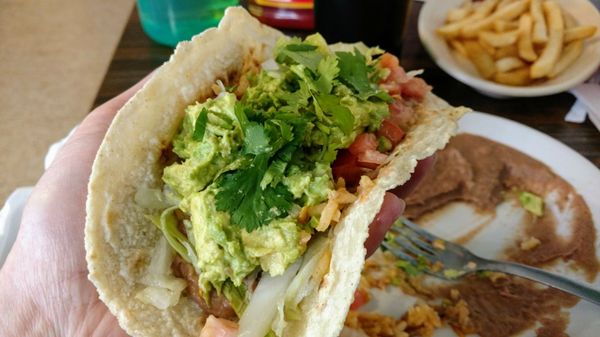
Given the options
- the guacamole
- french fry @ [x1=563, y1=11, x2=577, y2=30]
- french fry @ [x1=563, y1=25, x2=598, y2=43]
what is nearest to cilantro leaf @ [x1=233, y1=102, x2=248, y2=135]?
the guacamole

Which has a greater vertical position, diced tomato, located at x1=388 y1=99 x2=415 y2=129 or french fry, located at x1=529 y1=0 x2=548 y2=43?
diced tomato, located at x1=388 y1=99 x2=415 y2=129

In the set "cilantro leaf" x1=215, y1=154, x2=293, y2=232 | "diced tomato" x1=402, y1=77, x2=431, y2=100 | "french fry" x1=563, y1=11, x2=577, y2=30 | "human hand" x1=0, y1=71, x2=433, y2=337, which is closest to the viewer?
"cilantro leaf" x1=215, y1=154, x2=293, y2=232

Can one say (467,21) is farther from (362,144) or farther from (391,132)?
(362,144)

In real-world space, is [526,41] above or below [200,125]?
below

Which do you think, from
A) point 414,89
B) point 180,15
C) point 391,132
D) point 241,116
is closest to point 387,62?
point 414,89

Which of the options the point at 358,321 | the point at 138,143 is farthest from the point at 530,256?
the point at 138,143

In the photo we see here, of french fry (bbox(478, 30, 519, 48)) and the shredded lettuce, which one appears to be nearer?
the shredded lettuce

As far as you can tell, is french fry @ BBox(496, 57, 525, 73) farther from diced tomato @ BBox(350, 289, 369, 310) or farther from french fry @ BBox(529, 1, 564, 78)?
diced tomato @ BBox(350, 289, 369, 310)

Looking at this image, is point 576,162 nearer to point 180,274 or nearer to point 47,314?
point 180,274
